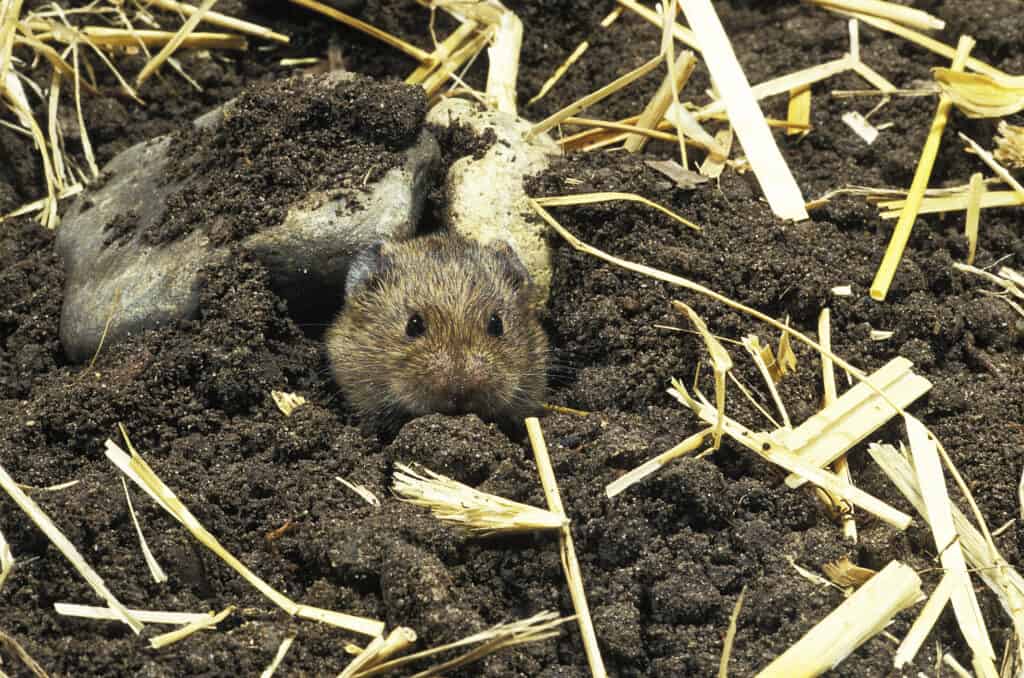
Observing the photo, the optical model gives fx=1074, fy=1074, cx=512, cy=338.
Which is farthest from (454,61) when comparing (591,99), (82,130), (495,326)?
(82,130)

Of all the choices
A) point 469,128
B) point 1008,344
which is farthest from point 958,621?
point 469,128

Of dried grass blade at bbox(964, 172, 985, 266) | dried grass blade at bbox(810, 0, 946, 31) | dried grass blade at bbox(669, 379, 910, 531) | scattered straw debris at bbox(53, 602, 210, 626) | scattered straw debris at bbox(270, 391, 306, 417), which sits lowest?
scattered straw debris at bbox(53, 602, 210, 626)

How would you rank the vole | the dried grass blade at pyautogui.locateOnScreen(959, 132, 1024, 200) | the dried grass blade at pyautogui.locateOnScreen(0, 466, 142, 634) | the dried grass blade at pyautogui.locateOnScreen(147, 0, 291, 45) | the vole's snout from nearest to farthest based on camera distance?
the dried grass blade at pyautogui.locateOnScreen(0, 466, 142, 634)
the vole's snout
the vole
the dried grass blade at pyautogui.locateOnScreen(959, 132, 1024, 200)
the dried grass blade at pyautogui.locateOnScreen(147, 0, 291, 45)

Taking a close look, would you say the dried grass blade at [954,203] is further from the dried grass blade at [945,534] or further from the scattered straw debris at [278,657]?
the scattered straw debris at [278,657]

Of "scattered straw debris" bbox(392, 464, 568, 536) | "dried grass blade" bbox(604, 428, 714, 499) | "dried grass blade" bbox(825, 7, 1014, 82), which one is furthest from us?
"dried grass blade" bbox(825, 7, 1014, 82)

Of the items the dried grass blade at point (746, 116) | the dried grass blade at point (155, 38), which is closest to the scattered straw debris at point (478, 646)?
the dried grass blade at point (746, 116)

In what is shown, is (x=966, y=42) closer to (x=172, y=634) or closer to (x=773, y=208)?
(x=773, y=208)

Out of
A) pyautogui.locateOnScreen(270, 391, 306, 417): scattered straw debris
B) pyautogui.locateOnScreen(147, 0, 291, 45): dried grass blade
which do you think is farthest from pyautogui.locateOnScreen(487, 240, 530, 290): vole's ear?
pyautogui.locateOnScreen(147, 0, 291, 45): dried grass blade

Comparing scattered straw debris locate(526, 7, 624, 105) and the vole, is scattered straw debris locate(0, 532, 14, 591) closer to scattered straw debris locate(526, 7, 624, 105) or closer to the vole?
the vole
